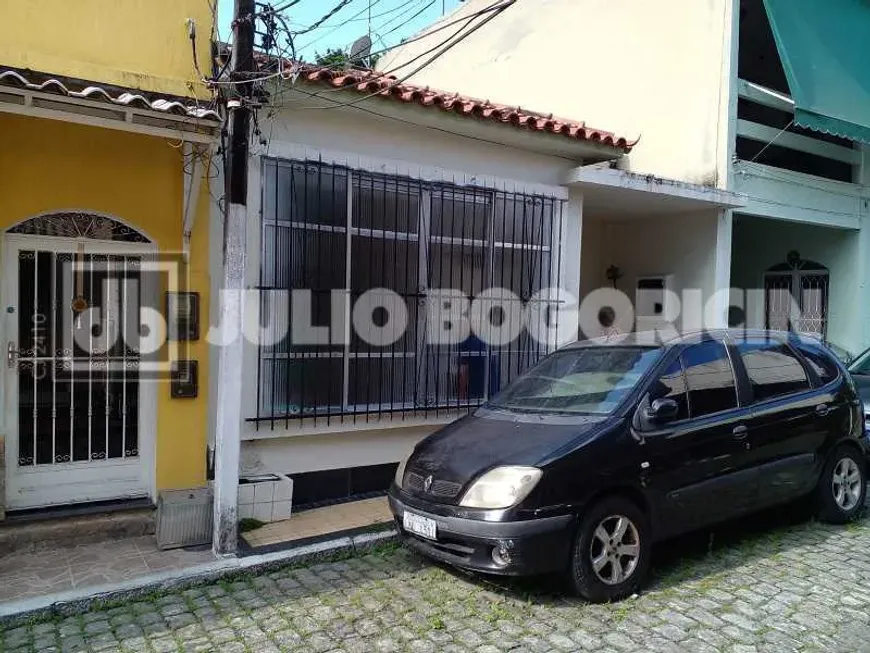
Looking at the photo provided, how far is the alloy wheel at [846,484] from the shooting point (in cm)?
561

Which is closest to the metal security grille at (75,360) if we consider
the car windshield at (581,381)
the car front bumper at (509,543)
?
the car front bumper at (509,543)

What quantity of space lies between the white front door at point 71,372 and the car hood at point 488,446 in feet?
8.18


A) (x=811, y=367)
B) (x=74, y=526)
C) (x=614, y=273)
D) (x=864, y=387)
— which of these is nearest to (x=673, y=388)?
(x=811, y=367)

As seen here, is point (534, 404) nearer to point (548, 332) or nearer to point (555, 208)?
point (548, 332)

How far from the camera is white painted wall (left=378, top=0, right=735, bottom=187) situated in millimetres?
8750

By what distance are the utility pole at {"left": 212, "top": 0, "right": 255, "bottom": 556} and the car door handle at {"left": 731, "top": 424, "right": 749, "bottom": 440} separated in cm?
357

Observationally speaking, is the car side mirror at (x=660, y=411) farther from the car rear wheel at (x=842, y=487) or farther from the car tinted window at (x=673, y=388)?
the car rear wheel at (x=842, y=487)

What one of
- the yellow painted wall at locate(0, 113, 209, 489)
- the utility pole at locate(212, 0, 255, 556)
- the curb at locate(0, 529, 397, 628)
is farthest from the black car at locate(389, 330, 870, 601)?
the yellow painted wall at locate(0, 113, 209, 489)

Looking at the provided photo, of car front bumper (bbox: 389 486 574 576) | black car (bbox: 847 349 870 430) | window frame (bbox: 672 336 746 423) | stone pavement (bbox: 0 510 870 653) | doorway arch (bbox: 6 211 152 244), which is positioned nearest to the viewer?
stone pavement (bbox: 0 510 870 653)

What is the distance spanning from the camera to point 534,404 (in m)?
5.04

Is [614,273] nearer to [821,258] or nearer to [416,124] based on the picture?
[821,258]

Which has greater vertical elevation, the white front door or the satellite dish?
the satellite dish

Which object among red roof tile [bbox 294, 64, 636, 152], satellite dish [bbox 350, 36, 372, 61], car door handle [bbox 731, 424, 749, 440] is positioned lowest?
car door handle [bbox 731, 424, 749, 440]

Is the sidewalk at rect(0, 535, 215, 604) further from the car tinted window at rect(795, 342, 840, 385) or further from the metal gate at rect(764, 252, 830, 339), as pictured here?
the metal gate at rect(764, 252, 830, 339)
